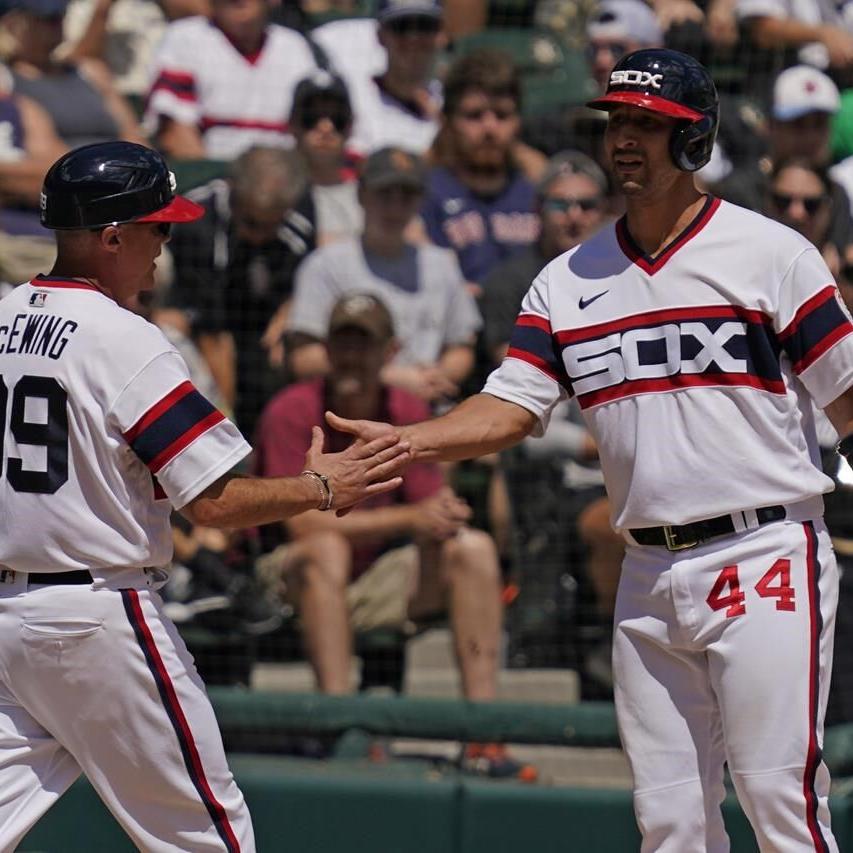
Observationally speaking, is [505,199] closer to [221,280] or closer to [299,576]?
[221,280]

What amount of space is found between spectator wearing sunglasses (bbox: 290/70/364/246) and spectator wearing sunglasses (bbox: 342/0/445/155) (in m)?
0.37

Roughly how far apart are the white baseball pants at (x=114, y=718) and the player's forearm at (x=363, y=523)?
2.47m

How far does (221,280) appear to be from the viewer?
22.8 ft

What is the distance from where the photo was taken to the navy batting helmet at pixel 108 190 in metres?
3.48

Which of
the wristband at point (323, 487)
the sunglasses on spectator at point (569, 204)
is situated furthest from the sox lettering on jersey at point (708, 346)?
the sunglasses on spectator at point (569, 204)

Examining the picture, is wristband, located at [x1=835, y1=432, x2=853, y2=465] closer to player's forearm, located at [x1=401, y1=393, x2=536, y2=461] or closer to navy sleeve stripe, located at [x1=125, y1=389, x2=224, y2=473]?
player's forearm, located at [x1=401, y1=393, x2=536, y2=461]

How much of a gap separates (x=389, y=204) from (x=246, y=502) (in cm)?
350

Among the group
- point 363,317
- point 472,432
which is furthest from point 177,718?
point 363,317

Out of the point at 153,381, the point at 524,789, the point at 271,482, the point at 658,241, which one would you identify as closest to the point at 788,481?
the point at 658,241

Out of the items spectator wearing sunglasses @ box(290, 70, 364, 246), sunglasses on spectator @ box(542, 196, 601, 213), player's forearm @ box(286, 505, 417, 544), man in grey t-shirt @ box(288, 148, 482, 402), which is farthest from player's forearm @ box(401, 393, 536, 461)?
spectator wearing sunglasses @ box(290, 70, 364, 246)

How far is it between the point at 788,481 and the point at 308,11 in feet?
18.7

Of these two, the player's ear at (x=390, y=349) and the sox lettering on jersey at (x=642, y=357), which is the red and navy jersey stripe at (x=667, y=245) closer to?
the sox lettering on jersey at (x=642, y=357)

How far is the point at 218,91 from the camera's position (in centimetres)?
751

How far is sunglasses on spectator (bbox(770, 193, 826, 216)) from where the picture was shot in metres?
6.83
